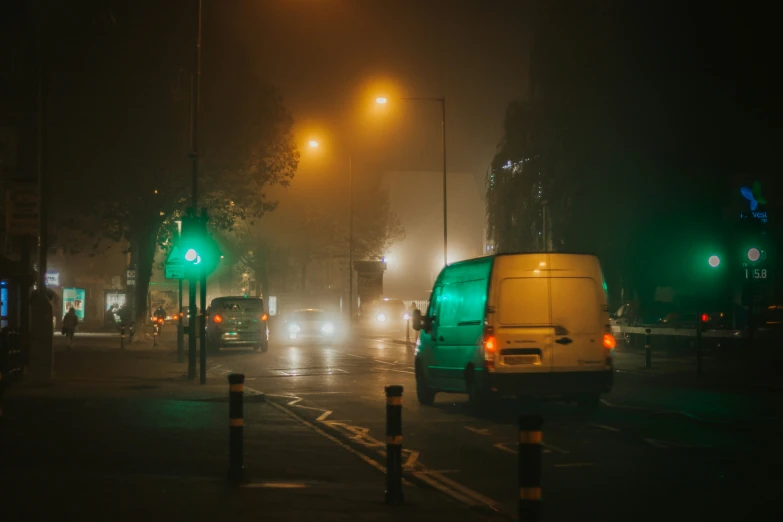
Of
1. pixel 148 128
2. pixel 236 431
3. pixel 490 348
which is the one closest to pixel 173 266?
pixel 490 348

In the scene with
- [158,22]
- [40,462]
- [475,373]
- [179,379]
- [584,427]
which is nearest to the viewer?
[40,462]

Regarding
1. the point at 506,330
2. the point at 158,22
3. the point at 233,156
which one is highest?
the point at 158,22

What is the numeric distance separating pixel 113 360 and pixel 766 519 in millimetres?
25241

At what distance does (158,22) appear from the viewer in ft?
129

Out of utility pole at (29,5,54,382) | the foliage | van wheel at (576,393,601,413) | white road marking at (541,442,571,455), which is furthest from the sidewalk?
the foliage

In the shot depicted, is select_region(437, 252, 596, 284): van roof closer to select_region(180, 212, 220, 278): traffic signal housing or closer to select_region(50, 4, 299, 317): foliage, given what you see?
select_region(180, 212, 220, 278): traffic signal housing

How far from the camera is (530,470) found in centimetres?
592

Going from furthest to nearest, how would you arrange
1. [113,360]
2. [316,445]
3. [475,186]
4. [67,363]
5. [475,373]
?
[475,186] → [113,360] → [67,363] → [475,373] → [316,445]

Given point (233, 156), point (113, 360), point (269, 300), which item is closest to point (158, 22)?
point (233, 156)

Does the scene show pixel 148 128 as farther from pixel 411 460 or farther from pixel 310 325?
pixel 411 460

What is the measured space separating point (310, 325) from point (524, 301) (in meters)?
31.1

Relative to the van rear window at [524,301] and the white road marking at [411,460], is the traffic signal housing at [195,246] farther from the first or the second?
the white road marking at [411,460]

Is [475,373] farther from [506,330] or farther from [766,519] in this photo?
[766,519]

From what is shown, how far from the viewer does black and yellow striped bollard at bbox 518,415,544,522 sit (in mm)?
5793
